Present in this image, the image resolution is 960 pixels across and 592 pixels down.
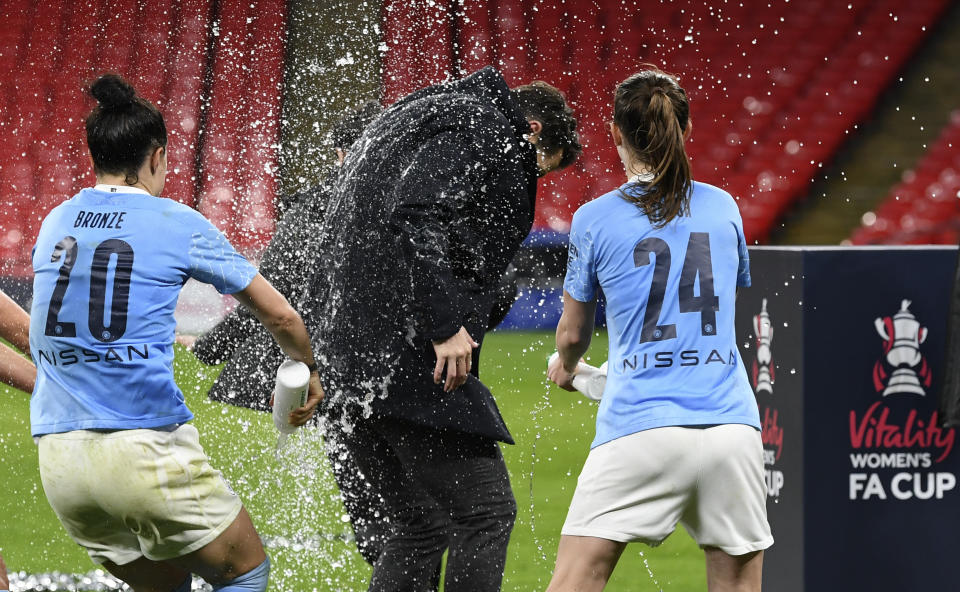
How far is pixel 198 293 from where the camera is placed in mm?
13039

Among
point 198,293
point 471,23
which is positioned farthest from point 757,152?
point 198,293

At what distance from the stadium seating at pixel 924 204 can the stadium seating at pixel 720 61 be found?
3.07 ft

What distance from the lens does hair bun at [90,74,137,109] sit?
2604 millimetres

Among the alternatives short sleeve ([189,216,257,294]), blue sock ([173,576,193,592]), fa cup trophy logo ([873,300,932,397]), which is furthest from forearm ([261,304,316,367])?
fa cup trophy logo ([873,300,932,397])

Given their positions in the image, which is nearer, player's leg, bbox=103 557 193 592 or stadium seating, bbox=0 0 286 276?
player's leg, bbox=103 557 193 592

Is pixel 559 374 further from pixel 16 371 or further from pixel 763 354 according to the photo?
pixel 16 371

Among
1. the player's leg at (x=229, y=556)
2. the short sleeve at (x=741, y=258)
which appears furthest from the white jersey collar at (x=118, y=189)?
the short sleeve at (x=741, y=258)

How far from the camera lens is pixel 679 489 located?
243 cm

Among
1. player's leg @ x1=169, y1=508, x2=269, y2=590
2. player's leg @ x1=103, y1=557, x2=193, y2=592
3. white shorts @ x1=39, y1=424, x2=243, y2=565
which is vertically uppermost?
white shorts @ x1=39, y1=424, x2=243, y2=565

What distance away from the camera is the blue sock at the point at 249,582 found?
2.67m

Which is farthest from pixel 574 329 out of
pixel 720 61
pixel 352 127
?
pixel 720 61

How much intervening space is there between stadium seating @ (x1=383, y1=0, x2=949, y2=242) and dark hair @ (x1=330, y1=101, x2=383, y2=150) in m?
10.8

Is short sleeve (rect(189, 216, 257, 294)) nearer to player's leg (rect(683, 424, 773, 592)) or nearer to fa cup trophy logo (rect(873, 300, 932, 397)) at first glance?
player's leg (rect(683, 424, 773, 592))

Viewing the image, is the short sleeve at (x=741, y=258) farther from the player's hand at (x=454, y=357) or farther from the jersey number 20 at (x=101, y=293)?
the jersey number 20 at (x=101, y=293)
